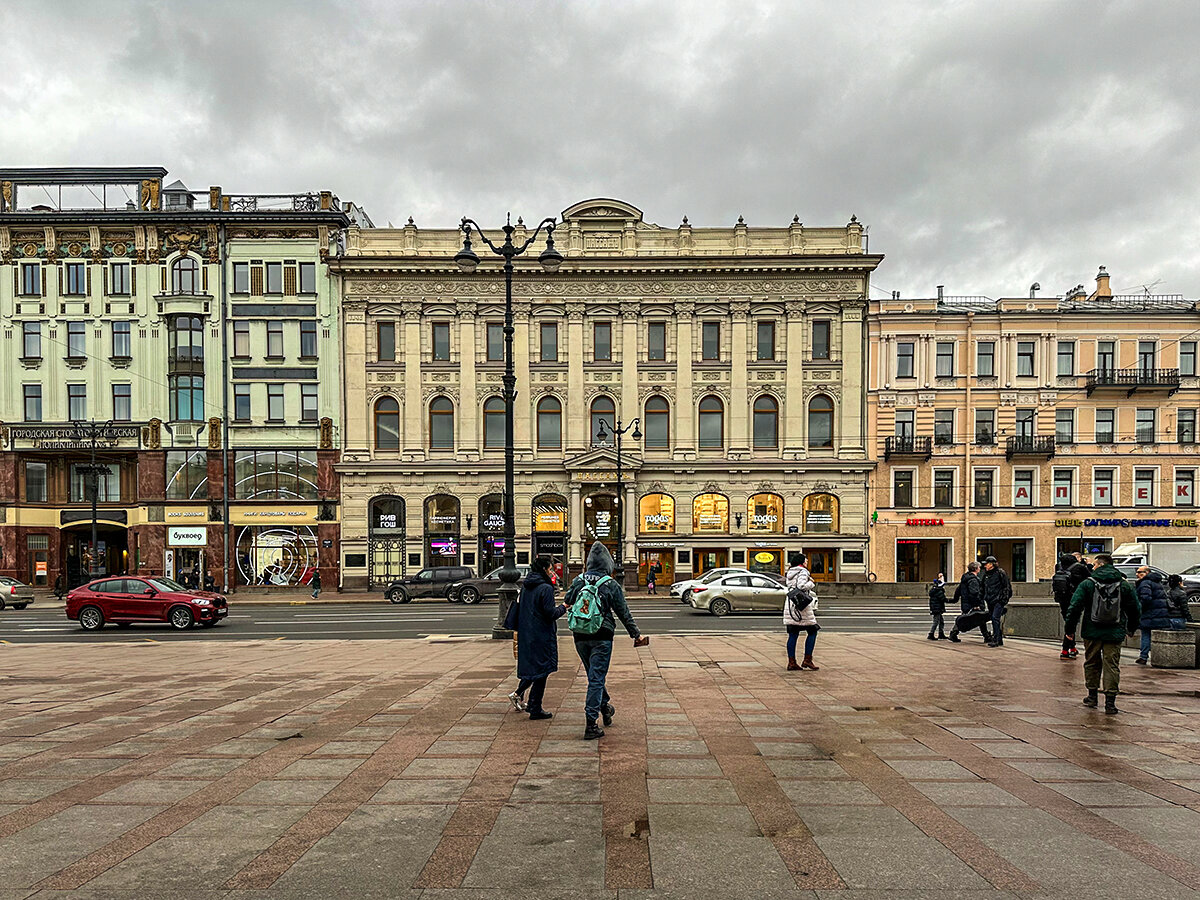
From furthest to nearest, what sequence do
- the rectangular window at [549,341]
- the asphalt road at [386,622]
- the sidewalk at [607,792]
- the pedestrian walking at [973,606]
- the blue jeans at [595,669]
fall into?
1. the rectangular window at [549,341]
2. the asphalt road at [386,622]
3. the pedestrian walking at [973,606]
4. the blue jeans at [595,669]
5. the sidewalk at [607,792]

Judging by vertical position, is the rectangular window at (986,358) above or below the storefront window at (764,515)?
above

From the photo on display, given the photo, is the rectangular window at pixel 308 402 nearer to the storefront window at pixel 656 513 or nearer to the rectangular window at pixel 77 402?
the rectangular window at pixel 77 402

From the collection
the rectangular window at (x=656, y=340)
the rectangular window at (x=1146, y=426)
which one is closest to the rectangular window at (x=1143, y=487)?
the rectangular window at (x=1146, y=426)

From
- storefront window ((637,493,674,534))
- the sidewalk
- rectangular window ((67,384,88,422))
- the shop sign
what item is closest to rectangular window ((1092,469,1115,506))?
storefront window ((637,493,674,534))

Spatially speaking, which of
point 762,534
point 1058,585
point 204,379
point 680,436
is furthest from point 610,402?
point 1058,585

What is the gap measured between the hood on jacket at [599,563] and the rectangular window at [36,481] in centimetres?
4478

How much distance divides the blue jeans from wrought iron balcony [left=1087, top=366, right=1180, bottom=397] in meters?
41.9

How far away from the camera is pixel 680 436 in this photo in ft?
138

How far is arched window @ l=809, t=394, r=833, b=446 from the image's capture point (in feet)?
139

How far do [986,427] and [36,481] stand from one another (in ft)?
165

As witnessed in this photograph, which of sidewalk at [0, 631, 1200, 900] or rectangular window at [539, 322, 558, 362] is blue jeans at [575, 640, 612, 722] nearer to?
sidewalk at [0, 631, 1200, 900]

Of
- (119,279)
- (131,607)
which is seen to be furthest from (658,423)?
(119,279)

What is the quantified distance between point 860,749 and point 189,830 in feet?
18.5

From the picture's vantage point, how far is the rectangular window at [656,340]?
140 feet
